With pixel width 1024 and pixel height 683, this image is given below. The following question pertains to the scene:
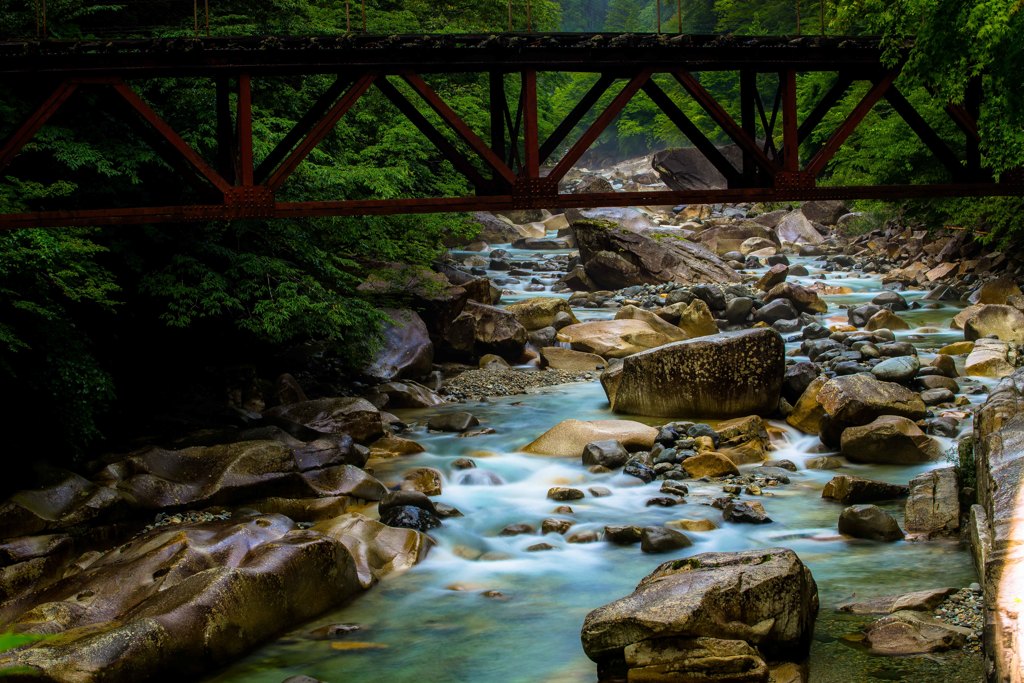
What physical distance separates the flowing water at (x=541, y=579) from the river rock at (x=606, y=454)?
0.27 metres

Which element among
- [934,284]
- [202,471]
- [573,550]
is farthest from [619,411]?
[934,284]

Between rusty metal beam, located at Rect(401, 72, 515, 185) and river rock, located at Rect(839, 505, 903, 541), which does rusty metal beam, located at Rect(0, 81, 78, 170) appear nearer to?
rusty metal beam, located at Rect(401, 72, 515, 185)

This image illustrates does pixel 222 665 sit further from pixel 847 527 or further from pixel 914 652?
pixel 847 527

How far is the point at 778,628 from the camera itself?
8.38m

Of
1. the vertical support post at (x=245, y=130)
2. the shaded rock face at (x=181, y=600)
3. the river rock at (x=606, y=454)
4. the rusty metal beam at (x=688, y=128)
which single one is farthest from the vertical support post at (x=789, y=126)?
the shaded rock face at (x=181, y=600)

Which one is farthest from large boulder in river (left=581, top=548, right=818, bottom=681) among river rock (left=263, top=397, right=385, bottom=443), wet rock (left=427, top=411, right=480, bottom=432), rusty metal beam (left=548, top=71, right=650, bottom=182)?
wet rock (left=427, top=411, right=480, bottom=432)

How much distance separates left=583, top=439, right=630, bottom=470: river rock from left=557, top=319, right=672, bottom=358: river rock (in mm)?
8640

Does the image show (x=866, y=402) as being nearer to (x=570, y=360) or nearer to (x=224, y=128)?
(x=570, y=360)

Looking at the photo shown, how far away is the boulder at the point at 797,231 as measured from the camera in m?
43.8

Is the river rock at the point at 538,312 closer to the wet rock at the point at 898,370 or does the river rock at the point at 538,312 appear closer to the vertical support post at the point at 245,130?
the wet rock at the point at 898,370

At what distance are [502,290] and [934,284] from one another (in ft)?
45.9

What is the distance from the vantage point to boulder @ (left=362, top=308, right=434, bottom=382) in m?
21.0

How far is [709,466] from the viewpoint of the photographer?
14.6 m

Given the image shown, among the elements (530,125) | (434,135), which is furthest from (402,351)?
(530,125)
